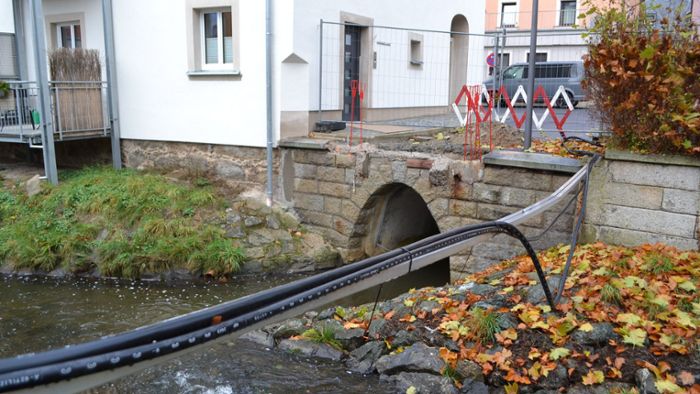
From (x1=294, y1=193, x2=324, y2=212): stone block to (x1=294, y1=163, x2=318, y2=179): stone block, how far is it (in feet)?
1.00

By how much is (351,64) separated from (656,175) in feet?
25.3

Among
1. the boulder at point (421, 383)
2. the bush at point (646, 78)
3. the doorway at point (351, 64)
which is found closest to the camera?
the boulder at point (421, 383)

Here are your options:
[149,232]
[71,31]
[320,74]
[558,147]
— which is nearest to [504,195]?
[558,147]

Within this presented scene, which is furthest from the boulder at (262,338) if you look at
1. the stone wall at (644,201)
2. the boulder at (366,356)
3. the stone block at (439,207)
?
the stone block at (439,207)

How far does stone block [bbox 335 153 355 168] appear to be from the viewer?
31.3ft

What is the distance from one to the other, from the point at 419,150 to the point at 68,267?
526cm

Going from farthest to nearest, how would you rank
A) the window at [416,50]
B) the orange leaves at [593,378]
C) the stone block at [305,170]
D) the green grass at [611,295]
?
1. the window at [416,50]
2. the stone block at [305,170]
3. the green grass at [611,295]
4. the orange leaves at [593,378]

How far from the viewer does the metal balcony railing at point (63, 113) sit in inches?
435

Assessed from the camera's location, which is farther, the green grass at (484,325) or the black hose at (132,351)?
the green grass at (484,325)

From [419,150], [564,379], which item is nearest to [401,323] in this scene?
[564,379]

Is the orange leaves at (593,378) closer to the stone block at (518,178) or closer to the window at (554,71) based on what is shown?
the stone block at (518,178)

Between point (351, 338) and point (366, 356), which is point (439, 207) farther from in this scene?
point (366, 356)

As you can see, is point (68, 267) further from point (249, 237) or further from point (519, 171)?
point (519, 171)

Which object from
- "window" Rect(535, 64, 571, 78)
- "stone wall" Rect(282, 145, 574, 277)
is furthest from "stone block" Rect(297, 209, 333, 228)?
"window" Rect(535, 64, 571, 78)
